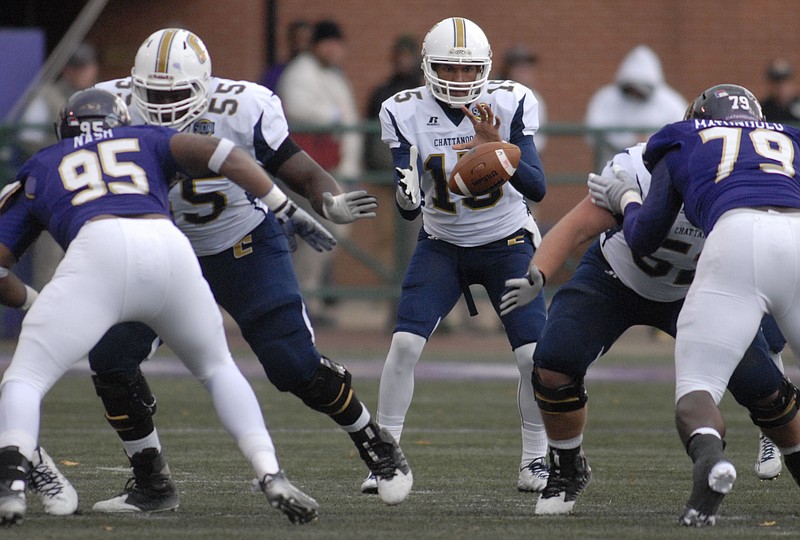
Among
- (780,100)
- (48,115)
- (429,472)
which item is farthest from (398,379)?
(780,100)

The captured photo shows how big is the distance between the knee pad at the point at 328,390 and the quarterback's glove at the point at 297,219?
44 centimetres

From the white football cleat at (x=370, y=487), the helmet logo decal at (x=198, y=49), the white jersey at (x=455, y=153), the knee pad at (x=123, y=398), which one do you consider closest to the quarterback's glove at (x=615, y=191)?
the white jersey at (x=455, y=153)

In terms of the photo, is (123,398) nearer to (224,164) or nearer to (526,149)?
(224,164)

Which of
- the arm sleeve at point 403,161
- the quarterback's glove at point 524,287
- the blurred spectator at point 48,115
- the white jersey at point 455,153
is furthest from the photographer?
the blurred spectator at point 48,115

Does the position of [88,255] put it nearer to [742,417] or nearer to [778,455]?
[778,455]

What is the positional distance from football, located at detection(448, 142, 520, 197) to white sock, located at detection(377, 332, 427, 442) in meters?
0.63

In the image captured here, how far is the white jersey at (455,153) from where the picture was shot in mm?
6148

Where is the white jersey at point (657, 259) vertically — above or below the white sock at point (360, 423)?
above

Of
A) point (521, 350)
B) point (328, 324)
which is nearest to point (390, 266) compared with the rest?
point (328, 324)

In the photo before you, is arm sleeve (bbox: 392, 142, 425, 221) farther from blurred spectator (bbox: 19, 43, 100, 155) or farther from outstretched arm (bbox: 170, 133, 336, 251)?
blurred spectator (bbox: 19, 43, 100, 155)

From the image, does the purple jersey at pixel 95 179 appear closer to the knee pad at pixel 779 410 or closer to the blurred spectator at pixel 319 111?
the knee pad at pixel 779 410

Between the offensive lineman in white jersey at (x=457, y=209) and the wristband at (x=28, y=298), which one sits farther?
the offensive lineman in white jersey at (x=457, y=209)

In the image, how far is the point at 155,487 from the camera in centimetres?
530

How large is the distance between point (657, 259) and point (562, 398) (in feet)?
1.91
